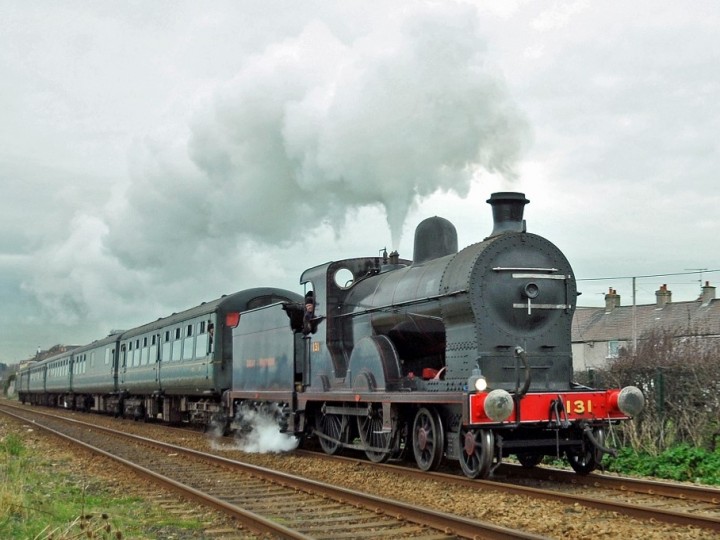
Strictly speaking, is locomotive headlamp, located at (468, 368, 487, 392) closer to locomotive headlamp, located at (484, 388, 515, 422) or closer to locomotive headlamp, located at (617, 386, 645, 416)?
locomotive headlamp, located at (484, 388, 515, 422)

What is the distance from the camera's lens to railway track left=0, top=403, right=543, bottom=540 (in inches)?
261

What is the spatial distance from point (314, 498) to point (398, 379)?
2658 millimetres

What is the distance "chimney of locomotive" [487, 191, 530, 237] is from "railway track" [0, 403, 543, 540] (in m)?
3.91

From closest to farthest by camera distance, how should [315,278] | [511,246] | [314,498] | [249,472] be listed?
[314,498]
[511,246]
[249,472]
[315,278]

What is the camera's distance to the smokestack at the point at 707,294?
39.7 metres

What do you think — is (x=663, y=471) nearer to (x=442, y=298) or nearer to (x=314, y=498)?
(x=442, y=298)

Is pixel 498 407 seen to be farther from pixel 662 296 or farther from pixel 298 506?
pixel 662 296

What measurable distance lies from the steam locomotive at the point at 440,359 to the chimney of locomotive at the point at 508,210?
0.02 meters

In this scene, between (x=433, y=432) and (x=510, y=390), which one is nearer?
(x=510, y=390)

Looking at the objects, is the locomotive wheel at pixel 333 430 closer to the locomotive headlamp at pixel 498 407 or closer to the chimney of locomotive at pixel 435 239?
the chimney of locomotive at pixel 435 239

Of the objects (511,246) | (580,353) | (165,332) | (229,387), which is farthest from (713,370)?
(580,353)

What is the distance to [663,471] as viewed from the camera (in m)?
10.3

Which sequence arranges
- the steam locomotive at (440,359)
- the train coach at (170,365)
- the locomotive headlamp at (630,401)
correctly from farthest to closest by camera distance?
the train coach at (170,365), the steam locomotive at (440,359), the locomotive headlamp at (630,401)

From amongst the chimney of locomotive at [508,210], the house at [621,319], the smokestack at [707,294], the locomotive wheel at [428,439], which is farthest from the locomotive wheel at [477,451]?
the smokestack at [707,294]
